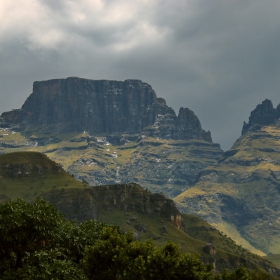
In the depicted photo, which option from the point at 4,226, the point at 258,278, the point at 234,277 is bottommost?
the point at 258,278

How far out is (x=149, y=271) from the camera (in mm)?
103125

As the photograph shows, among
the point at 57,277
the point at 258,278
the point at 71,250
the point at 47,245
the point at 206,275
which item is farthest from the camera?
the point at 258,278

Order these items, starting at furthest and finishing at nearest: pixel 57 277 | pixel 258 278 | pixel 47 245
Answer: pixel 258 278 < pixel 47 245 < pixel 57 277

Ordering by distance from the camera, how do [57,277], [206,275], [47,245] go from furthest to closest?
[47,245]
[206,275]
[57,277]

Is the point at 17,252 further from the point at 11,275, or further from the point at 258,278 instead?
the point at 258,278

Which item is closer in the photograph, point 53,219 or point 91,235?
point 53,219

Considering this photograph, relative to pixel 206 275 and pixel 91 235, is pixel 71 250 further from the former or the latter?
pixel 206 275

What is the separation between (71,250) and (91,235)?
8.49 metres

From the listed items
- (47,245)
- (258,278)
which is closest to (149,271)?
(47,245)

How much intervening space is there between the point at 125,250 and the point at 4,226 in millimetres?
24567

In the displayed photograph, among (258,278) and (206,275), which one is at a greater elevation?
(206,275)

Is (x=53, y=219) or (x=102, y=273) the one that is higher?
(x=53, y=219)

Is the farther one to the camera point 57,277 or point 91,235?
point 91,235

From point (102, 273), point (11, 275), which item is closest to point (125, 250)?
point (102, 273)
